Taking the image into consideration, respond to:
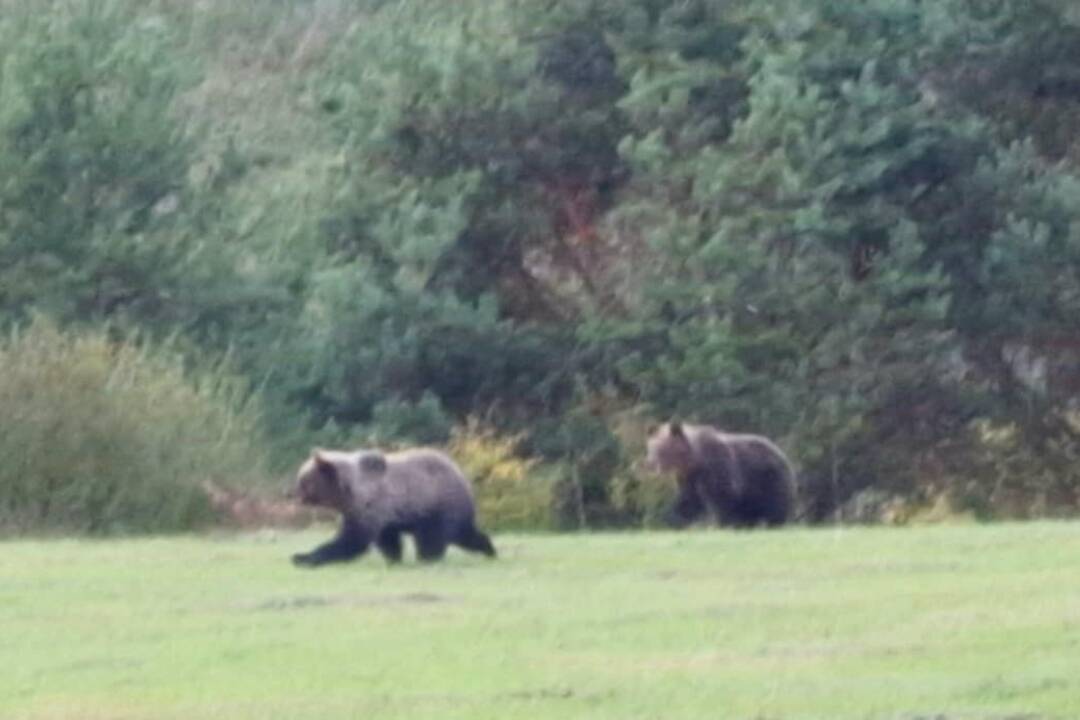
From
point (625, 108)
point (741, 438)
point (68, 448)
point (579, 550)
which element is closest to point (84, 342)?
point (68, 448)

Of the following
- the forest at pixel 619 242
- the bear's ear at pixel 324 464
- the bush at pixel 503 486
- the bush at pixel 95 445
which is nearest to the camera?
the bear's ear at pixel 324 464

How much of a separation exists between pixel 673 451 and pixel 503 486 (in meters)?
5.40

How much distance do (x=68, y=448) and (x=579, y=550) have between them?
22.1 ft

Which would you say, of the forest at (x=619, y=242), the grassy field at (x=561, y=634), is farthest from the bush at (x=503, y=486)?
the grassy field at (x=561, y=634)

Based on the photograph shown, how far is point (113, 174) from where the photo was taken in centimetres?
3528

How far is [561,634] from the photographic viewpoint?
14109mm

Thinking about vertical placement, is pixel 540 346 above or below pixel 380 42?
below

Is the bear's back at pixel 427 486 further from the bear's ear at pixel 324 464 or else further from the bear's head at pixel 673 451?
the bear's head at pixel 673 451

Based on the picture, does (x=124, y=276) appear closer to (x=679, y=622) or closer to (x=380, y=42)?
(x=380, y=42)

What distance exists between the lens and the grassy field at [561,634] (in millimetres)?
11930

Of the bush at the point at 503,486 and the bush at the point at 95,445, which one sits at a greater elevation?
the bush at the point at 95,445

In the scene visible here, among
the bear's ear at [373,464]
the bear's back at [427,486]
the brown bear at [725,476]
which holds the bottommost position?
the brown bear at [725,476]

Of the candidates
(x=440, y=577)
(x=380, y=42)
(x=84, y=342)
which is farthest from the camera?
(x=380, y=42)

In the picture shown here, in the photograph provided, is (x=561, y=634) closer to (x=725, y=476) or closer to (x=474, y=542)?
(x=474, y=542)
